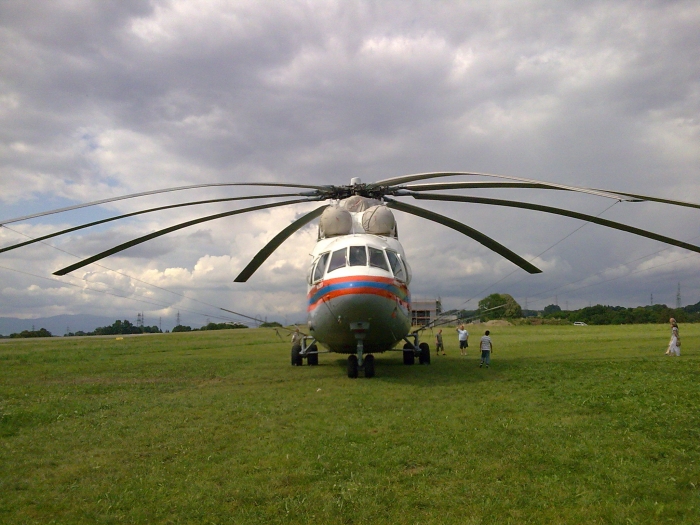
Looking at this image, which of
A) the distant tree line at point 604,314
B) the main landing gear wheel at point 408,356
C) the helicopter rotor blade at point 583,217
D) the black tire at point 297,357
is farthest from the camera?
the distant tree line at point 604,314

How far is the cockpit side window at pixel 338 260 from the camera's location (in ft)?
43.9

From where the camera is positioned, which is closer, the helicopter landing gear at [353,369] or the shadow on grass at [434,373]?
the shadow on grass at [434,373]

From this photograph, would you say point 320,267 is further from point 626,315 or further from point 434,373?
point 626,315

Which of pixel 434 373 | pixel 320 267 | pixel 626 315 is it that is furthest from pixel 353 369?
pixel 626 315

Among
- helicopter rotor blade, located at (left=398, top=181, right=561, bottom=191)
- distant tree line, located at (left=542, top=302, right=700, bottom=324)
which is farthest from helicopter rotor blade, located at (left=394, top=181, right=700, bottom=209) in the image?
distant tree line, located at (left=542, top=302, right=700, bottom=324)

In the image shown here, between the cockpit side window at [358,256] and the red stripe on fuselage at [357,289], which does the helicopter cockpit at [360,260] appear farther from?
the red stripe on fuselage at [357,289]

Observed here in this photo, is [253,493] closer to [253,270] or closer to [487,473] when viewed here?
[487,473]

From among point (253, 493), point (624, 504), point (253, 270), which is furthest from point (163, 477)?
point (253, 270)

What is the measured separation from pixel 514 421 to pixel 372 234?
8.03m

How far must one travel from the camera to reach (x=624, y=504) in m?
5.07

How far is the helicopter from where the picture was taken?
12422mm

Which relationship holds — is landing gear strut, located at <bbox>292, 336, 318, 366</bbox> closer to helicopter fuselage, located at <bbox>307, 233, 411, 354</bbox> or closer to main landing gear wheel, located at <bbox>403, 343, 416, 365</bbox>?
helicopter fuselage, located at <bbox>307, 233, 411, 354</bbox>

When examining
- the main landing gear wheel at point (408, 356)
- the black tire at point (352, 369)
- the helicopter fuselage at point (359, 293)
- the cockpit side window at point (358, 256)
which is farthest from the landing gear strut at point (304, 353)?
the cockpit side window at point (358, 256)

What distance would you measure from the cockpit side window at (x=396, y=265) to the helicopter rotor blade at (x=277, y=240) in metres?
3.81
